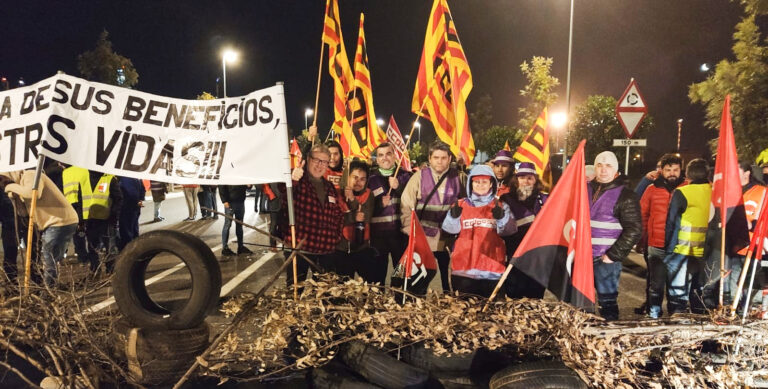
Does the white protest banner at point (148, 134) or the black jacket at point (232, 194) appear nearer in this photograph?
the white protest banner at point (148, 134)

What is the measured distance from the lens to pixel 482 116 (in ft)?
190

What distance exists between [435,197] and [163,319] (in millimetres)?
2977

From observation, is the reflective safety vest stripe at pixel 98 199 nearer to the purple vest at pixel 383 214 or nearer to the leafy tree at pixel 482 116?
the purple vest at pixel 383 214

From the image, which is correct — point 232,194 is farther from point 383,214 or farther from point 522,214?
point 522,214

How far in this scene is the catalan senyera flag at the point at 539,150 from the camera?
8500 millimetres

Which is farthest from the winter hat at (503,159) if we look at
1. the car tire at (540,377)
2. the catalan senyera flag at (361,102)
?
the car tire at (540,377)

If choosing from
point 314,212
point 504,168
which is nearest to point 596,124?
point 504,168

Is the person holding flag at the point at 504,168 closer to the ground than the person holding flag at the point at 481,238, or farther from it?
farther from it

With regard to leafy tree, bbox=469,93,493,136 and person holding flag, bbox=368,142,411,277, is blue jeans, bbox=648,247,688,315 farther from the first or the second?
leafy tree, bbox=469,93,493,136

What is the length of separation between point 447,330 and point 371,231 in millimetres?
2286

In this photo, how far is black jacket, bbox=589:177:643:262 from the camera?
15.2ft

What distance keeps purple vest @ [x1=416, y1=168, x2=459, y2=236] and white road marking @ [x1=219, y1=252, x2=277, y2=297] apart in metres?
3.05

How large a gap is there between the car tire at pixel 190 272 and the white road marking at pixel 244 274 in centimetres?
254

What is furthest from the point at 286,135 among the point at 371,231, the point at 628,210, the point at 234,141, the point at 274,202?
the point at 628,210
